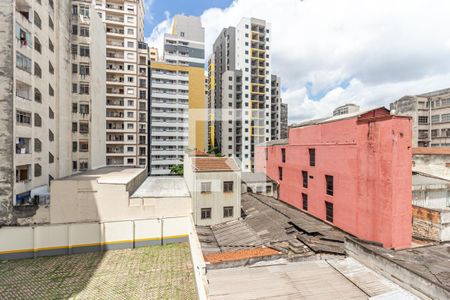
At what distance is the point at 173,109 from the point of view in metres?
56.4

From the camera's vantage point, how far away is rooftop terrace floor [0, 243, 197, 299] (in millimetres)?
15203

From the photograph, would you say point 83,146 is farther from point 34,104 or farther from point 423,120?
point 423,120

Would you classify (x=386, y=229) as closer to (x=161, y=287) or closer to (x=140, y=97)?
(x=161, y=287)

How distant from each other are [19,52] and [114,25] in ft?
95.1

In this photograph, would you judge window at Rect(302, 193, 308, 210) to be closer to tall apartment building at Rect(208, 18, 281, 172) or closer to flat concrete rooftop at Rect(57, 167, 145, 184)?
flat concrete rooftop at Rect(57, 167, 145, 184)

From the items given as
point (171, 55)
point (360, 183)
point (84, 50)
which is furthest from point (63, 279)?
point (171, 55)

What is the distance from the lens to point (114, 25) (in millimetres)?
44719

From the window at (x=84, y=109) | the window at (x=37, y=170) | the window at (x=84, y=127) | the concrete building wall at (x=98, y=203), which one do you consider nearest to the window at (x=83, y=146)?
the window at (x=84, y=127)

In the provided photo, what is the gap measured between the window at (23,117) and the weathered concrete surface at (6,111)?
0.90 meters

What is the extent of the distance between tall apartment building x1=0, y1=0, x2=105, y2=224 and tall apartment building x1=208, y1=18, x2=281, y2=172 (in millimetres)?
38594

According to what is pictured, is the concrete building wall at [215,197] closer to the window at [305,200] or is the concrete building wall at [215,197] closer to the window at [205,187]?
the window at [205,187]

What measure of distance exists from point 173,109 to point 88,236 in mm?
40093

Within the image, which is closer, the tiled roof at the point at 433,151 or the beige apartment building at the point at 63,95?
the beige apartment building at the point at 63,95

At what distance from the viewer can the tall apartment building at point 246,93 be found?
63.6m
